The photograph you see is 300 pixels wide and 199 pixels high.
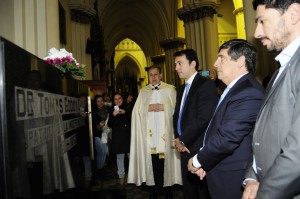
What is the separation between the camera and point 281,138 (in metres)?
1.38

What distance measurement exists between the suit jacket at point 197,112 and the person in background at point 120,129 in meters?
2.64

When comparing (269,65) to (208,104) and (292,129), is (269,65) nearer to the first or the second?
(208,104)

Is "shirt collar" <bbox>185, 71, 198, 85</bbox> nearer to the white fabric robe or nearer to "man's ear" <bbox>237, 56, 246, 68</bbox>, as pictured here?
"man's ear" <bbox>237, 56, 246, 68</bbox>

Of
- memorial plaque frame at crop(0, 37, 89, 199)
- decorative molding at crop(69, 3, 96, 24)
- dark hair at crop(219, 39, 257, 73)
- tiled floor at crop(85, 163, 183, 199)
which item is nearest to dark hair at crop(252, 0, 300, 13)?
dark hair at crop(219, 39, 257, 73)

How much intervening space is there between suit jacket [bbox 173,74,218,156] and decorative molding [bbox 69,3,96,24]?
898 cm

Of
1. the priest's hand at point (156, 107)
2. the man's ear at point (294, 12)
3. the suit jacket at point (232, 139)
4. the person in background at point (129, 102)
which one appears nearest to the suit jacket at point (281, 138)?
the man's ear at point (294, 12)

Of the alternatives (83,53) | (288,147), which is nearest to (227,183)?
(288,147)

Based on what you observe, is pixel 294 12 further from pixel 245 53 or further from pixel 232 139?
pixel 232 139

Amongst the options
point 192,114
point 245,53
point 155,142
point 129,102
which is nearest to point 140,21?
point 129,102

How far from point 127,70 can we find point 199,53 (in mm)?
29918

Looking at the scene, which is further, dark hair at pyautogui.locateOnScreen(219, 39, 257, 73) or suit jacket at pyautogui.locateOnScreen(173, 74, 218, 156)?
suit jacket at pyautogui.locateOnScreen(173, 74, 218, 156)

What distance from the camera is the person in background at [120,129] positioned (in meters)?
5.65

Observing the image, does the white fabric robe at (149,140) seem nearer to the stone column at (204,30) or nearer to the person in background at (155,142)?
the person in background at (155,142)

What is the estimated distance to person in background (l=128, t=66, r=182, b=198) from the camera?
446 cm
